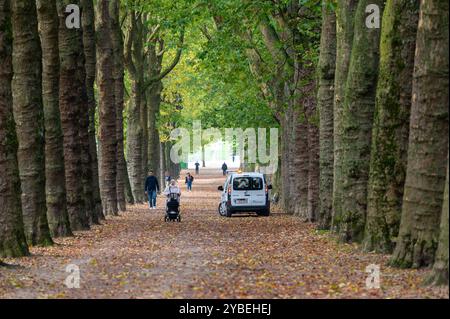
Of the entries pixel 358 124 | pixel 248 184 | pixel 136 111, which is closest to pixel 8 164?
pixel 358 124

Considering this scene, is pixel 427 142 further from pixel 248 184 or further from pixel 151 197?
pixel 151 197

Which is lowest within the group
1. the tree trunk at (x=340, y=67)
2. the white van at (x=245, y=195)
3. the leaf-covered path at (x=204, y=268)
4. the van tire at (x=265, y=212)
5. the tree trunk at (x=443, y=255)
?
the van tire at (x=265, y=212)

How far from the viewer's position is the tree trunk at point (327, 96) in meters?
29.0

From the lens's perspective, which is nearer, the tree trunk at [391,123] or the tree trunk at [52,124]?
the tree trunk at [391,123]

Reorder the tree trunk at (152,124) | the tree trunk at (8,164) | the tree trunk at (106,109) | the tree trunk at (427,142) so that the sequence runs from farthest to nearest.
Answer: the tree trunk at (152,124) < the tree trunk at (106,109) < the tree trunk at (8,164) < the tree trunk at (427,142)

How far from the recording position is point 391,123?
20578 mm

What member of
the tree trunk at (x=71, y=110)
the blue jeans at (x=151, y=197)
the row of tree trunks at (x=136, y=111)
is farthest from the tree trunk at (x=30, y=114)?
the row of tree trunks at (x=136, y=111)

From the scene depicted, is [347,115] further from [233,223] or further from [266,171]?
[266,171]

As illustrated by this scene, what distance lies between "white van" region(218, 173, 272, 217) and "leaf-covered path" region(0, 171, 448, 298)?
494 inches

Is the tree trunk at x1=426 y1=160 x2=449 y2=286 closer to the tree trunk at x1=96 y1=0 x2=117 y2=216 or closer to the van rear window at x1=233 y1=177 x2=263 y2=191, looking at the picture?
the tree trunk at x1=96 y1=0 x2=117 y2=216

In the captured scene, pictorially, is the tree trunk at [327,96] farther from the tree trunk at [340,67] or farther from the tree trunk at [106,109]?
the tree trunk at [106,109]

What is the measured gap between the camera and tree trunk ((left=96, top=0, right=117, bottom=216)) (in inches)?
1588

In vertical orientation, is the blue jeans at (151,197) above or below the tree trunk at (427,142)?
below

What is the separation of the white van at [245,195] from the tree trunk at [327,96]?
48.6 ft
